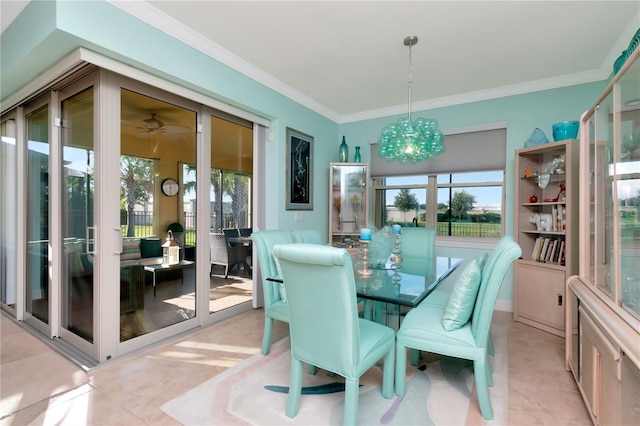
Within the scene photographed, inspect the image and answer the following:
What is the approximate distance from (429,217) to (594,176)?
2246 mm

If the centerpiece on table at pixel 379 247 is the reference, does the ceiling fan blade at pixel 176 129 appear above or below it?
above

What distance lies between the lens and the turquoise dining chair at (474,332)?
1.64 meters

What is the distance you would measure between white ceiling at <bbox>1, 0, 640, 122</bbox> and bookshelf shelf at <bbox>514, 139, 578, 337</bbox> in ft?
2.80

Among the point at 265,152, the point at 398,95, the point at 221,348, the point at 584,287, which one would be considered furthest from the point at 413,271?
the point at 398,95

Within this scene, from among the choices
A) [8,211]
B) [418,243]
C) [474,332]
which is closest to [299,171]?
[418,243]

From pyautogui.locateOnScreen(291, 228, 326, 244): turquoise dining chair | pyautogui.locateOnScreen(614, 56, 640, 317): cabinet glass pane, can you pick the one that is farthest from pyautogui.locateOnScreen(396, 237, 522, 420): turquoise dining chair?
pyautogui.locateOnScreen(291, 228, 326, 244): turquoise dining chair

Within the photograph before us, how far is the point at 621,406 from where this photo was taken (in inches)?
49.1

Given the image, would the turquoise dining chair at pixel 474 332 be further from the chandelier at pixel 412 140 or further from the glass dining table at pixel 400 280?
the chandelier at pixel 412 140

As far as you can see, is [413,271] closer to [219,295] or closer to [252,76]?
[219,295]

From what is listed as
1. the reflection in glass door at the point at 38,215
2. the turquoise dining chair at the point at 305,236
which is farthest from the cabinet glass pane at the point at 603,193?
the reflection in glass door at the point at 38,215

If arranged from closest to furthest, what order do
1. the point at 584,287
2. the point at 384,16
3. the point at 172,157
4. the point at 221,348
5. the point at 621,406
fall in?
the point at 621,406
the point at 584,287
the point at 384,16
the point at 221,348
the point at 172,157

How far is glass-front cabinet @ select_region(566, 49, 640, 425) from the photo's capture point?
1247 mm

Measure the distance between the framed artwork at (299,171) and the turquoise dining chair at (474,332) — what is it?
2350mm

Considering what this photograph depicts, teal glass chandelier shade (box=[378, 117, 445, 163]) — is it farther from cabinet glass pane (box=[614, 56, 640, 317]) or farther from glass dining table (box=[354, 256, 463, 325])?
cabinet glass pane (box=[614, 56, 640, 317])
